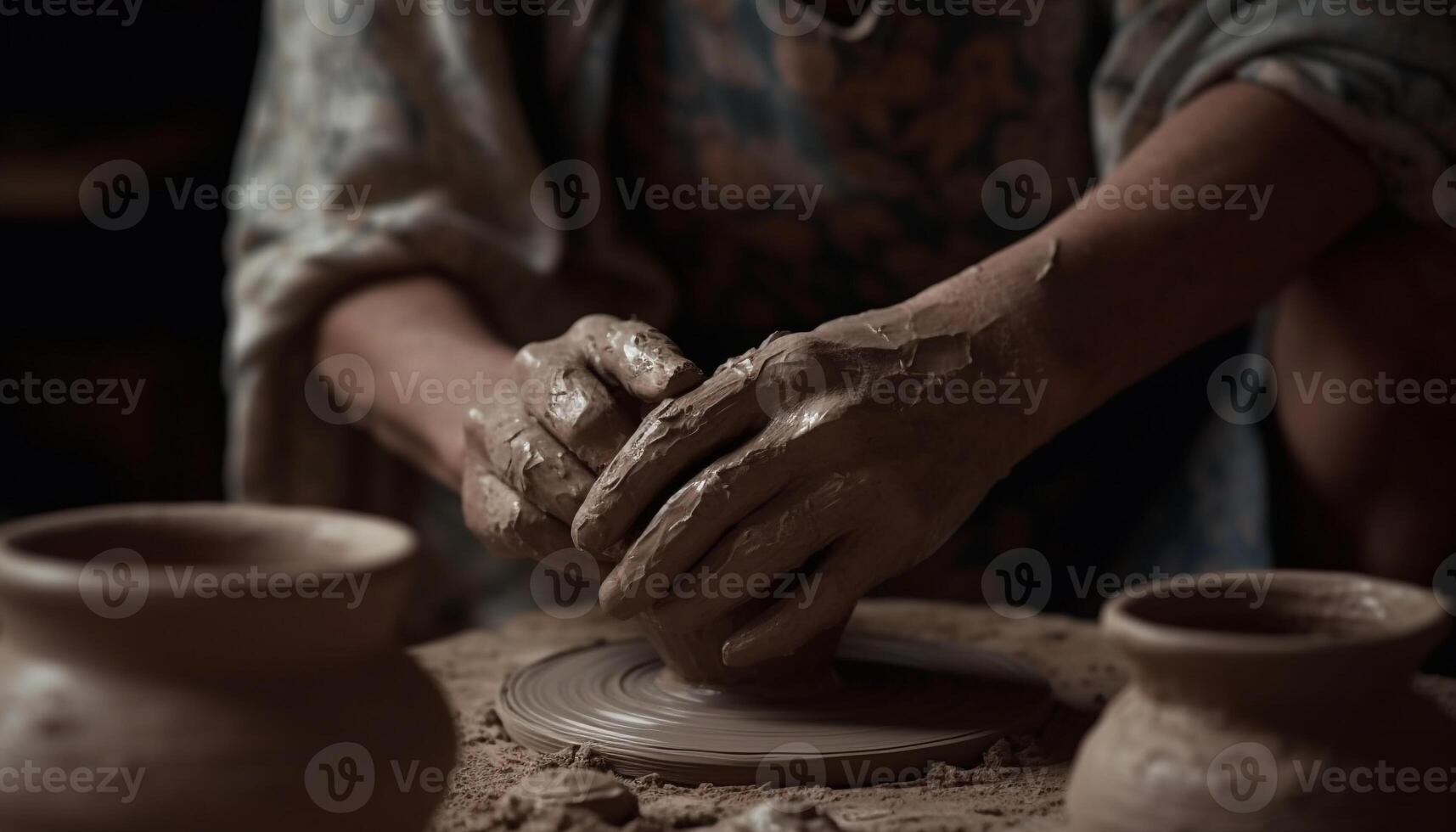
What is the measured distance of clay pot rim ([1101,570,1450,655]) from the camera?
821mm

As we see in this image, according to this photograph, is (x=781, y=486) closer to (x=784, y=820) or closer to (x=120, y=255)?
(x=784, y=820)

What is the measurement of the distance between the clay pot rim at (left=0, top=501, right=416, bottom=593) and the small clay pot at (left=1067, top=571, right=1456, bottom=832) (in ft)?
1.48

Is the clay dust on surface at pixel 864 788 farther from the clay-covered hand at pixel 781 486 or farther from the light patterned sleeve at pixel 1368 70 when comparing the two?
the light patterned sleeve at pixel 1368 70

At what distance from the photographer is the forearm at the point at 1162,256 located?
4.28 feet

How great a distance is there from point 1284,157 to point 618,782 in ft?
3.04

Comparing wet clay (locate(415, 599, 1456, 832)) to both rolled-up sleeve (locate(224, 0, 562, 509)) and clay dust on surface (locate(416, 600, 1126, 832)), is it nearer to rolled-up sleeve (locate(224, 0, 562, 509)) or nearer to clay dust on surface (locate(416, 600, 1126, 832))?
clay dust on surface (locate(416, 600, 1126, 832))

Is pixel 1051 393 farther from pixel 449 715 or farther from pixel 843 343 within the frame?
pixel 449 715

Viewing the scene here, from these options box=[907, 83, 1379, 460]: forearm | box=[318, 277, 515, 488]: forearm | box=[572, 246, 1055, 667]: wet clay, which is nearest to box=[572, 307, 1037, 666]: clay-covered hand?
box=[572, 246, 1055, 667]: wet clay

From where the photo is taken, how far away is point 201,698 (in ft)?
2.88

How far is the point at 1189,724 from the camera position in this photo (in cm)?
86

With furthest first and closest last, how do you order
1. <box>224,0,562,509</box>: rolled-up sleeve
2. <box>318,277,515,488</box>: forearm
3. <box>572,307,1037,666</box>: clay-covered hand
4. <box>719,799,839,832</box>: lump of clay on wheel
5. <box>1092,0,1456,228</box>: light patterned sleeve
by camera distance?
<box>224,0,562,509</box>: rolled-up sleeve → <box>318,277,515,488</box>: forearm → <box>1092,0,1456,228</box>: light patterned sleeve → <box>572,307,1037,666</box>: clay-covered hand → <box>719,799,839,832</box>: lump of clay on wheel

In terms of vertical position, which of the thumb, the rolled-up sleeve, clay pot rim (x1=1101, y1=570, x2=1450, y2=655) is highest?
the rolled-up sleeve

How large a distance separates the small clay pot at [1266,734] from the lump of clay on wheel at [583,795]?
12.2 inches

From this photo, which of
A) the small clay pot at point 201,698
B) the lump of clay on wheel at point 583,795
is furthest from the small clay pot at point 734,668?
the small clay pot at point 201,698
